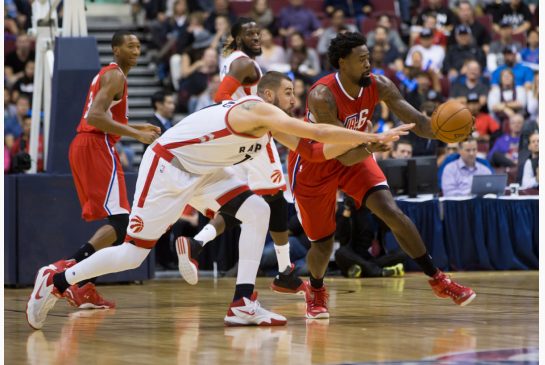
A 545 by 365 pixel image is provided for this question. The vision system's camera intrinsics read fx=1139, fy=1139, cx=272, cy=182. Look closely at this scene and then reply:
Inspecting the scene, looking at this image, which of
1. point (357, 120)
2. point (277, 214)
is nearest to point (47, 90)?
point (277, 214)

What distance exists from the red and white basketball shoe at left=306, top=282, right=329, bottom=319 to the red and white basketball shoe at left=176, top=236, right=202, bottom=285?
0.78 meters

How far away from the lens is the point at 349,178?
25.1ft

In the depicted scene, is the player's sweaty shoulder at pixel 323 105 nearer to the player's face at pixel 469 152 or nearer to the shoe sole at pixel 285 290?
the shoe sole at pixel 285 290

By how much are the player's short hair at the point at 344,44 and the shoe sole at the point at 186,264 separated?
1646 mm

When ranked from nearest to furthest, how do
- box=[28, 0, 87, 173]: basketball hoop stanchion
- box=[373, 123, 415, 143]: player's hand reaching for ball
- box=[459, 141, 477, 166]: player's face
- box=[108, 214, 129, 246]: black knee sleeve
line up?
1. box=[373, 123, 415, 143]: player's hand reaching for ball
2. box=[108, 214, 129, 246]: black knee sleeve
3. box=[28, 0, 87, 173]: basketball hoop stanchion
4. box=[459, 141, 477, 166]: player's face

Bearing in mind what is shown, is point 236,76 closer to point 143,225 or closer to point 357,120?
point 357,120

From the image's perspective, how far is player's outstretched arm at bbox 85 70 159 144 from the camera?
8.73 meters

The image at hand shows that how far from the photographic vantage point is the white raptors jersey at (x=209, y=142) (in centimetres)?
685

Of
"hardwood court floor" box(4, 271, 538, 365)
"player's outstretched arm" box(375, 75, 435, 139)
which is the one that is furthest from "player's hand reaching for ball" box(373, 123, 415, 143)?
"player's outstretched arm" box(375, 75, 435, 139)

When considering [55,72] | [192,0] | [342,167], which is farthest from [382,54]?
[342,167]

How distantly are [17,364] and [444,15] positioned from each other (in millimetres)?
14567

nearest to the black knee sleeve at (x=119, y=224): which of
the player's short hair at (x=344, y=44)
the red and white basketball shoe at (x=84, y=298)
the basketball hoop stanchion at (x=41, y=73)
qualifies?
the red and white basketball shoe at (x=84, y=298)

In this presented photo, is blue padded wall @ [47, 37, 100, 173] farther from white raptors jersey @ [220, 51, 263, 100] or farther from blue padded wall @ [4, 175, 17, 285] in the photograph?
white raptors jersey @ [220, 51, 263, 100]

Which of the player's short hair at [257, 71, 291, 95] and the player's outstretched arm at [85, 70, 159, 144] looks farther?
the player's outstretched arm at [85, 70, 159, 144]
